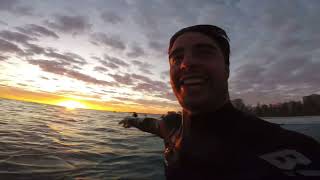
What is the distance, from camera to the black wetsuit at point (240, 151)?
158 cm

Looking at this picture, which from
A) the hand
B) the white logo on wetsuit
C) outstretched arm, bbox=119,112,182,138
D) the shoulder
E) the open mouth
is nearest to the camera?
the white logo on wetsuit

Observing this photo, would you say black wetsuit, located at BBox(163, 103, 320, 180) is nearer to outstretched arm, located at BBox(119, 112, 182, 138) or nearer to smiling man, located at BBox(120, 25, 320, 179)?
smiling man, located at BBox(120, 25, 320, 179)

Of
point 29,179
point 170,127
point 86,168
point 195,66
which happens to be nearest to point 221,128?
point 195,66

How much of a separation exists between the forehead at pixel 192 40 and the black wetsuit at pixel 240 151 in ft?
2.29

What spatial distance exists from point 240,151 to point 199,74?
77 cm

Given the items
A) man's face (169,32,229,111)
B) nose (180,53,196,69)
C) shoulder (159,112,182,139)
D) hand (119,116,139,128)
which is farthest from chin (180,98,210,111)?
hand (119,116,139,128)

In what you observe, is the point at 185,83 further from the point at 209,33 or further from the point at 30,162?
the point at 30,162

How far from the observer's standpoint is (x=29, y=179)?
479 cm

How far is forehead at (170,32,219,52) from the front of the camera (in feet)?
7.19

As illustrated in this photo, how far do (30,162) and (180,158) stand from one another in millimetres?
5744

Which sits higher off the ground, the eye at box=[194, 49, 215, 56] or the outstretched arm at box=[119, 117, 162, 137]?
the eye at box=[194, 49, 215, 56]

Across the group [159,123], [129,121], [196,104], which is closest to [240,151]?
[196,104]

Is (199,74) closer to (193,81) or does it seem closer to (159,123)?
(193,81)

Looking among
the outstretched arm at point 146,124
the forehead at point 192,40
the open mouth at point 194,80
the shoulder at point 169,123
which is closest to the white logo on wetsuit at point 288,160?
the open mouth at point 194,80
